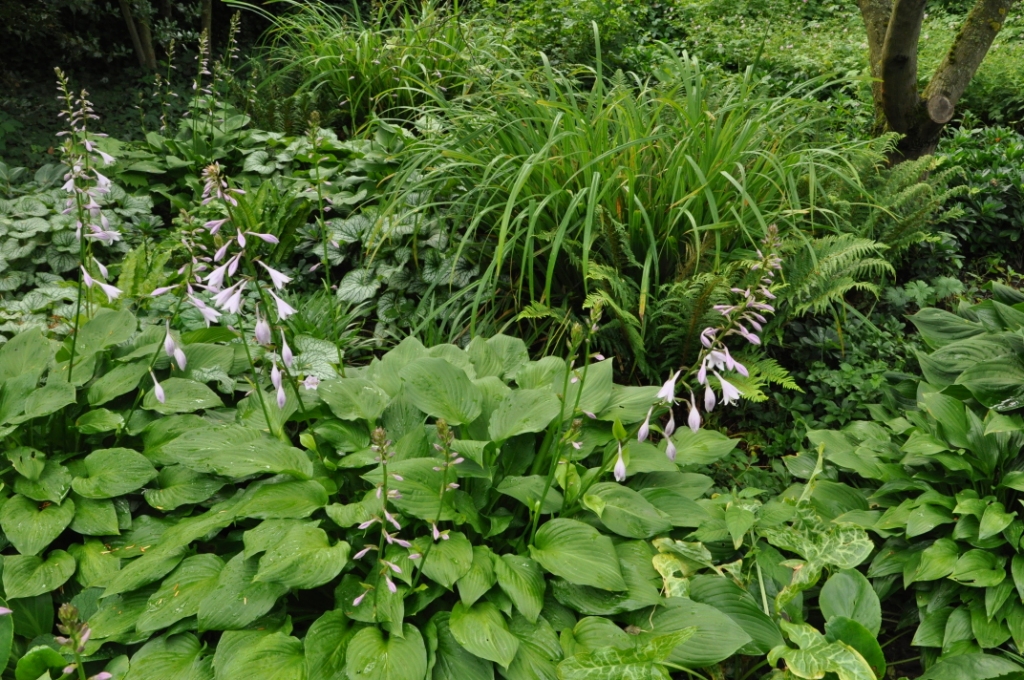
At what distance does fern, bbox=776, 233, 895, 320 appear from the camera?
299cm

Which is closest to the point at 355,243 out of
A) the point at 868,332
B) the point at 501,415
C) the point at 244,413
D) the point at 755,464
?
the point at 244,413

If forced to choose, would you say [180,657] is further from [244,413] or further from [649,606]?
[649,606]

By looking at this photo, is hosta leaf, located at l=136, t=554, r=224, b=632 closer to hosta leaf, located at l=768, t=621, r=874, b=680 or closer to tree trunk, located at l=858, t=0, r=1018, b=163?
hosta leaf, located at l=768, t=621, r=874, b=680

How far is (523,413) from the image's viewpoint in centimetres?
225

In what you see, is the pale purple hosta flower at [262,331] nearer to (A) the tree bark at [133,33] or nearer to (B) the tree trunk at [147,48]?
(A) the tree bark at [133,33]

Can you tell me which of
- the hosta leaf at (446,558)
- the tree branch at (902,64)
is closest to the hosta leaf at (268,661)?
the hosta leaf at (446,558)

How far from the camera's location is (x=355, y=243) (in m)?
3.87

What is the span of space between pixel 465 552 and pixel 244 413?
952 mm

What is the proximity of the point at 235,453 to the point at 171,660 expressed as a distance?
0.54 metres

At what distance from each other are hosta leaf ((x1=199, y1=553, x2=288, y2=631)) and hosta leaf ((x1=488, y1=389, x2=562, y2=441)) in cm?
73

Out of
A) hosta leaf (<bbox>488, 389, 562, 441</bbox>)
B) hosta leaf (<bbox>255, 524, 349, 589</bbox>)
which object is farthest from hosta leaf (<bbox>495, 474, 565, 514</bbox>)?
hosta leaf (<bbox>255, 524, 349, 589</bbox>)

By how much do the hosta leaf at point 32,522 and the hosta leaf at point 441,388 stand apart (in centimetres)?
105

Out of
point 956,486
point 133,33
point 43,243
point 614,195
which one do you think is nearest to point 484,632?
point 956,486

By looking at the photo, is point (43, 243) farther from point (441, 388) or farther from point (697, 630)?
point (697, 630)
